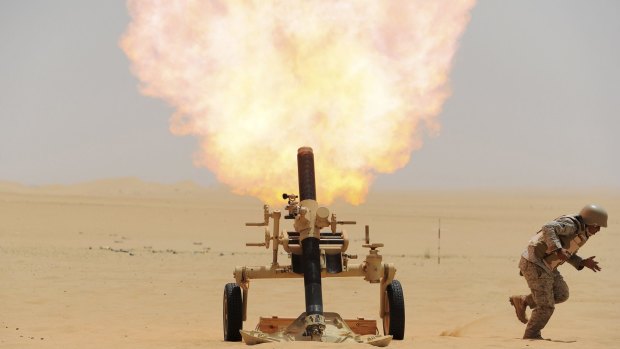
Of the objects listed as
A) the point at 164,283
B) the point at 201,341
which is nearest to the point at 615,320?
the point at 201,341

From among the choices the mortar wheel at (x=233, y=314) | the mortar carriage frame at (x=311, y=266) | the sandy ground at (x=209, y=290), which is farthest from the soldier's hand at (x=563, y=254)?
the mortar wheel at (x=233, y=314)

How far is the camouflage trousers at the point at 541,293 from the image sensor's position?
41.1ft

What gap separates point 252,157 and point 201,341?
4.14 metres

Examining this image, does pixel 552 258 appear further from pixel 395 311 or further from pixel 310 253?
pixel 310 253

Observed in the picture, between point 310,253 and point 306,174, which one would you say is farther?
point 306,174

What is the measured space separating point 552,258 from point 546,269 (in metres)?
0.17

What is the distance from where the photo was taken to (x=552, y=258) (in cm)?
1255

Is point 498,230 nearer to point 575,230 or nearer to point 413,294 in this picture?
point 413,294

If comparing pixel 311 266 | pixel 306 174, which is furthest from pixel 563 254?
pixel 306 174

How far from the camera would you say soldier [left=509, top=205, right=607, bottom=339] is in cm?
1242

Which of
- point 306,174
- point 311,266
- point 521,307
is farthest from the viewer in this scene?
point 306,174

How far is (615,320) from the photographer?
15.4 metres

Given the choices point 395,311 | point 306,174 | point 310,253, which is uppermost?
point 306,174

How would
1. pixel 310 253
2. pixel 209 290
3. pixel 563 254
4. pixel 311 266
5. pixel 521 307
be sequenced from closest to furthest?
pixel 563 254, pixel 311 266, pixel 310 253, pixel 521 307, pixel 209 290
